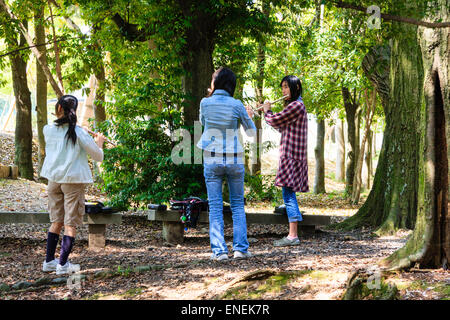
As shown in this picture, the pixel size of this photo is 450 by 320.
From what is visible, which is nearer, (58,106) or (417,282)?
(417,282)

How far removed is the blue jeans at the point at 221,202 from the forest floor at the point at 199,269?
0.22m

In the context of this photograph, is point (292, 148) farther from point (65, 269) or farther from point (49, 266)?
point (49, 266)

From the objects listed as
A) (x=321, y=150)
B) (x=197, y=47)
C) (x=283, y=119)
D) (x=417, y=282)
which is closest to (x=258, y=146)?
(x=197, y=47)

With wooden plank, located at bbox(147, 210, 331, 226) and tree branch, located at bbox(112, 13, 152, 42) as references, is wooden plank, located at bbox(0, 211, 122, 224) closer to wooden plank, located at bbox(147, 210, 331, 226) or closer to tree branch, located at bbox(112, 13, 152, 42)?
wooden plank, located at bbox(147, 210, 331, 226)

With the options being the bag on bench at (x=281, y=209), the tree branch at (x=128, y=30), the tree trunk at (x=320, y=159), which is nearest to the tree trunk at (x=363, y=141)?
the tree trunk at (x=320, y=159)

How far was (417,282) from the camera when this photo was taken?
12.9ft

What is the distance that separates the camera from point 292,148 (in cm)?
654

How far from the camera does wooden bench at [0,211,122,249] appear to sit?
661 centimetres

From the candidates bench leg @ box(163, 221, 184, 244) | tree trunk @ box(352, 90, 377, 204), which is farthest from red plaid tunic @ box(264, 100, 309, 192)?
tree trunk @ box(352, 90, 377, 204)

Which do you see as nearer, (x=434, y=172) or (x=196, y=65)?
(x=434, y=172)

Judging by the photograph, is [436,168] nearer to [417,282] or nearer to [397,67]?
Answer: [417,282]

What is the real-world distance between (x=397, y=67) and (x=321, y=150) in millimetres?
12673

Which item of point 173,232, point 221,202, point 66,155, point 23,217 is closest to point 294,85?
point 221,202

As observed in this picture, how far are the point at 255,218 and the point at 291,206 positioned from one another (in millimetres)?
893
